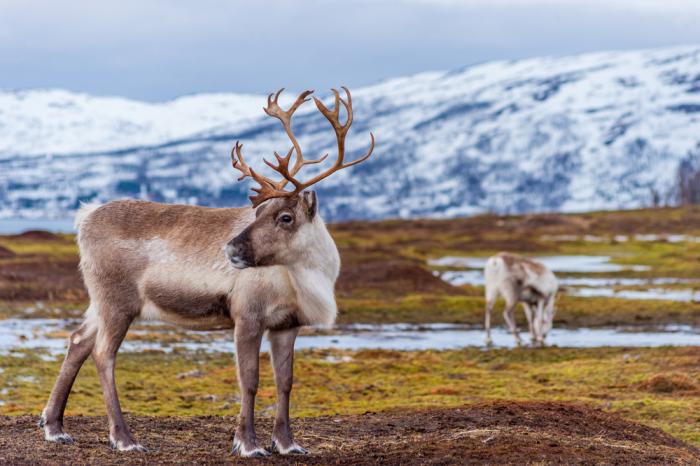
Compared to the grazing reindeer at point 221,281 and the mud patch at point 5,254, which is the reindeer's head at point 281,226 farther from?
the mud patch at point 5,254

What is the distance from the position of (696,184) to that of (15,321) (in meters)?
204

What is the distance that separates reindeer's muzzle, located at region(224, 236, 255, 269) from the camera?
8.20m

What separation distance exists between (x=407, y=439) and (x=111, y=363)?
4103 millimetres

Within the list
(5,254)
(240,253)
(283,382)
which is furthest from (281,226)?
(5,254)

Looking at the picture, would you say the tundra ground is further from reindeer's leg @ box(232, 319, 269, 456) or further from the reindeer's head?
the reindeer's head

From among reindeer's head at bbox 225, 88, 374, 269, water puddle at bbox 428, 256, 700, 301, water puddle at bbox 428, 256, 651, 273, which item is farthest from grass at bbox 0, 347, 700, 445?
water puddle at bbox 428, 256, 651, 273

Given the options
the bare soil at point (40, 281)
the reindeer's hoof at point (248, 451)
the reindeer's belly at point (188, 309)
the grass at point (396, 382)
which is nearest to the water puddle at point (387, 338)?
the grass at point (396, 382)

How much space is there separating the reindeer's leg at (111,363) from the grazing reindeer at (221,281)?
13mm

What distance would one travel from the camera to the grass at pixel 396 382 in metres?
12.7

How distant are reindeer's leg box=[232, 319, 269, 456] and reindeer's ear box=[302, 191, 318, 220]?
1.54 m

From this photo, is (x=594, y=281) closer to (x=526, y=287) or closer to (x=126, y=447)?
(x=526, y=287)

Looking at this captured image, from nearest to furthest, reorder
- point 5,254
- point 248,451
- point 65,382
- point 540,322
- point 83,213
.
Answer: point 248,451
point 65,382
point 83,213
point 540,322
point 5,254

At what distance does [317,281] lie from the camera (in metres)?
8.85

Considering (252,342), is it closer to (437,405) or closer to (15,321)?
(437,405)
